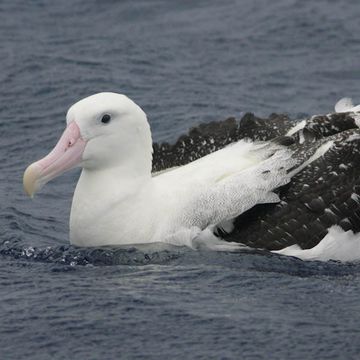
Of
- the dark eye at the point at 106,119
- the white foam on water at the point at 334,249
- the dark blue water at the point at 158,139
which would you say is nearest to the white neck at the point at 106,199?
the dark blue water at the point at 158,139

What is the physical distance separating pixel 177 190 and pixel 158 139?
15.0 ft

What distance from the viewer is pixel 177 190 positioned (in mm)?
12047

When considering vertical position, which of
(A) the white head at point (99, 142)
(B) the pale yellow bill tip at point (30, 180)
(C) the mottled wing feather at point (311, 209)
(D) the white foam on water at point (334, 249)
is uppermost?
(A) the white head at point (99, 142)

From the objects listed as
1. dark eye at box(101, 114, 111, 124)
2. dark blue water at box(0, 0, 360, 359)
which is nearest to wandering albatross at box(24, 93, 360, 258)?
dark eye at box(101, 114, 111, 124)

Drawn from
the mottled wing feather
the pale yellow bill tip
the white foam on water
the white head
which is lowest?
the white foam on water

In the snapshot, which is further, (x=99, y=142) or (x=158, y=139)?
(x=158, y=139)

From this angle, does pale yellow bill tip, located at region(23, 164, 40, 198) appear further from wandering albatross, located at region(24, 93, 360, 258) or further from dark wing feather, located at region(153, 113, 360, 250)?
dark wing feather, located at region(153, 113, 360, 250)

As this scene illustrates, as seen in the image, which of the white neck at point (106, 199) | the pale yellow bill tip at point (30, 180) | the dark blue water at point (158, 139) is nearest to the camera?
the dark blue water at point (158, 139)

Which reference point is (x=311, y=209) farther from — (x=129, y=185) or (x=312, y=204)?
(x=129, y=185)

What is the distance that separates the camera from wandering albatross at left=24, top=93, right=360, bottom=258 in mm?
11773

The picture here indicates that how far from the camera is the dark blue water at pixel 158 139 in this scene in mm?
9945

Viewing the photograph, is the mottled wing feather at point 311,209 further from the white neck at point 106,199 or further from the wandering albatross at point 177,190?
the white neck at point 106,199

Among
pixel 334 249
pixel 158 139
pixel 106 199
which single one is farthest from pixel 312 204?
pixel 158 139

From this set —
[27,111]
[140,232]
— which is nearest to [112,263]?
[140,232]
